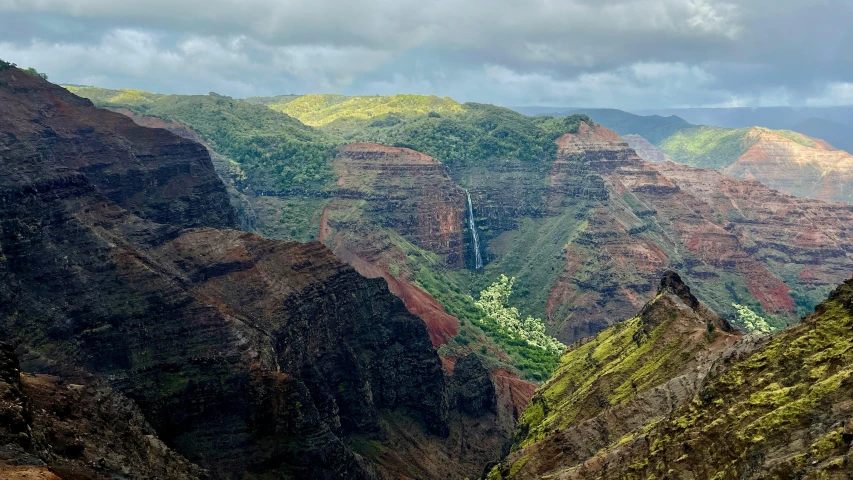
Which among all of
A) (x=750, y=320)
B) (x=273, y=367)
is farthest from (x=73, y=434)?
(x=750, y=320)

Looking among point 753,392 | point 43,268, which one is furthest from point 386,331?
point 753,392

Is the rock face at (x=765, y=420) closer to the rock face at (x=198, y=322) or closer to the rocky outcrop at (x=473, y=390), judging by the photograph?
the rock face at (x=198, y=322)

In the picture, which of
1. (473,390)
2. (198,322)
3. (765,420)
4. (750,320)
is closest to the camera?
(765,420)

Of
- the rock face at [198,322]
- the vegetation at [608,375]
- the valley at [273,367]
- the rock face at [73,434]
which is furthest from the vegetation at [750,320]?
the rock face at [73,434]

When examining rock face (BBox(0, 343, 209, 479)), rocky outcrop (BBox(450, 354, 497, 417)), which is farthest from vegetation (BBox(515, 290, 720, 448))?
rock face (BBox(0, 343, 209, 479))

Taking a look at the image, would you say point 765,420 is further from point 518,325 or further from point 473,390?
point 518,325

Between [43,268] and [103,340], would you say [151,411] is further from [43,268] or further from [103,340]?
[43,268]
